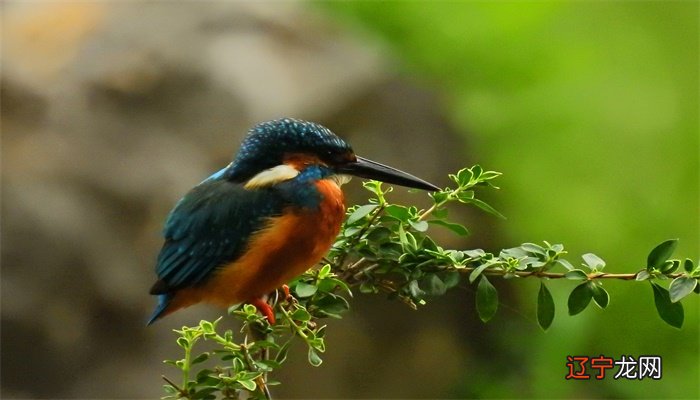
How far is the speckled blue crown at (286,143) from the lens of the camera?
0.92 metres

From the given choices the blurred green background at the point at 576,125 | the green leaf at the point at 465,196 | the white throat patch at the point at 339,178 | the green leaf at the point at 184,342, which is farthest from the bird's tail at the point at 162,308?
the blurred green background at the point at 576,125

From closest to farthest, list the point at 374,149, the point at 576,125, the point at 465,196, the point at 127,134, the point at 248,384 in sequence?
the point at 248,384
the point at 465,196
the point at 127,134
the point at 374,149
the point at 576,125

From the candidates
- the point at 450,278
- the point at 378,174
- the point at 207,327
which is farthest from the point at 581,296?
the point at 207,327

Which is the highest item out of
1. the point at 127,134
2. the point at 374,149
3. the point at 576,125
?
the point at 576,125

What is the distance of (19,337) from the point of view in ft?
6.66

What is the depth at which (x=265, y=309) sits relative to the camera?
89 centimetres

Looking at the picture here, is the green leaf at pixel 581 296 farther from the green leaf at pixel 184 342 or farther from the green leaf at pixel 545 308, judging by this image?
the green leaf at pixel 184 342

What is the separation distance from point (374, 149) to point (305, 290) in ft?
5.00

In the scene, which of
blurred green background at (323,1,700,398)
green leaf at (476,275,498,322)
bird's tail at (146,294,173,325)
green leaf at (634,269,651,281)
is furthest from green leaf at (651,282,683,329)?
blurred green background at (323,1,700,398)

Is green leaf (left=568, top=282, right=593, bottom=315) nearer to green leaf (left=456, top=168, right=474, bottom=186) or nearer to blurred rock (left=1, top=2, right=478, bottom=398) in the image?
green leaf (left=456, top=168, right=474, bottom=186)

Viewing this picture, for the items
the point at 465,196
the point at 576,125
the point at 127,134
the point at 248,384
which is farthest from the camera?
the point at 576,125

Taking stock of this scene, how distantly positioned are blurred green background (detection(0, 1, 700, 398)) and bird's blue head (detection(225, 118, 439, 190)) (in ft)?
4.07

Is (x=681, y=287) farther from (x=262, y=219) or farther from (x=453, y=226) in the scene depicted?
(x=262, y=219)

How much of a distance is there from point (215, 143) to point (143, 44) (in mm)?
349
